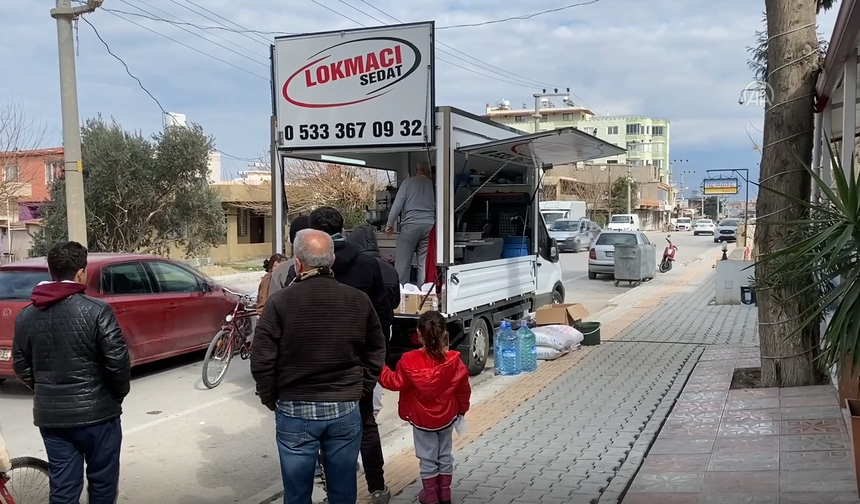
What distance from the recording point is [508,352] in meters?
8.77

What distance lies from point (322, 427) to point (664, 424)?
370 cm

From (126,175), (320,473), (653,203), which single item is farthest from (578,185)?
(320,473)

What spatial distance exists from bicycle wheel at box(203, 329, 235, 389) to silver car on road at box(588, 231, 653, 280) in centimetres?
1503

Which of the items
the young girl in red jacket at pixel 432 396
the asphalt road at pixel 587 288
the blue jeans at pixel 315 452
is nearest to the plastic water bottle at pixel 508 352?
the young girl in red jacket at pixel 432 396

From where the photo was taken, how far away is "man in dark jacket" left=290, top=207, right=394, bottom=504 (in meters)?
4.52

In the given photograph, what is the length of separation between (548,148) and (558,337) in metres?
2.51

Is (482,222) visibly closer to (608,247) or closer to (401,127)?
(401,127)

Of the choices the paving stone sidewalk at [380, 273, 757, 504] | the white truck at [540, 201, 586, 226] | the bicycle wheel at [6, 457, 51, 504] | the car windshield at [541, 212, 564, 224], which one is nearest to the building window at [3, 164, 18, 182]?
the paving stone sidewalk at [380, 273, 757, 504]

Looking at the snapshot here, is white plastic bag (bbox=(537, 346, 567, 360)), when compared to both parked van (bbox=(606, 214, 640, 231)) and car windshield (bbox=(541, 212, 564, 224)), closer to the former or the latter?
car windshield (bbox=(541, 212, 564, 224))

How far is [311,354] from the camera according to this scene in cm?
340

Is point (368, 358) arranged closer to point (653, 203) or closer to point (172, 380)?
point (172, 380)

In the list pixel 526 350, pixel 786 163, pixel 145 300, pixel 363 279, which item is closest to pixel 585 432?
pixel 363 279

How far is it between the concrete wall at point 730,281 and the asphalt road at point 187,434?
849 centimetres

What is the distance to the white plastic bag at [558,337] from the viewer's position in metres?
9.69
